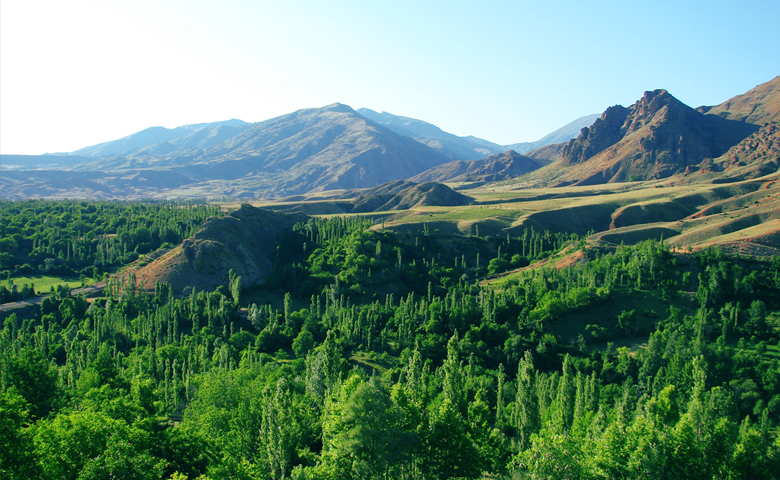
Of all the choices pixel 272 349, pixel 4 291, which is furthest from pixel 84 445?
pixel 4 291

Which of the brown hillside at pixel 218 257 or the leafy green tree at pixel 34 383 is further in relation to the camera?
the brown hillside at pixel 218 257

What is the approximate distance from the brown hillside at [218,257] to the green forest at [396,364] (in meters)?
4.94

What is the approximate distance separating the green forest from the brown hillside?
4.94m

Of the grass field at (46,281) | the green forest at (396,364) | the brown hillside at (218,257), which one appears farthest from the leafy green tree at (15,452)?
the grass field at (46,281)

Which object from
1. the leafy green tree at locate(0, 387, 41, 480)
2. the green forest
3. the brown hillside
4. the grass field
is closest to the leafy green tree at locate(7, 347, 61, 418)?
the green forest

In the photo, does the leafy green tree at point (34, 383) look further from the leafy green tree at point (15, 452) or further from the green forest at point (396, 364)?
the leafy green tree at point (15, 452)

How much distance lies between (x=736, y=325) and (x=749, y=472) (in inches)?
2182

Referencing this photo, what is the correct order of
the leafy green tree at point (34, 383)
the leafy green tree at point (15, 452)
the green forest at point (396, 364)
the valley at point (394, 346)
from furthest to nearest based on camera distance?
the leafy green tree at point (34, 383) < the valley at point (394, 346) < the green forest at point (396, 364) < the leafy green tree at point (15, 452)

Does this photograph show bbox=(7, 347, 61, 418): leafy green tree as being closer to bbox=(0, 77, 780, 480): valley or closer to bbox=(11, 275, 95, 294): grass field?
bbox=(0, 77, 780, 480): valley

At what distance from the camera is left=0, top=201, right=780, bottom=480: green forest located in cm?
3162

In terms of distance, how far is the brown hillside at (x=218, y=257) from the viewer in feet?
378

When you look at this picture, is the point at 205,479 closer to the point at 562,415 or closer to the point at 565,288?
the point at 562,415

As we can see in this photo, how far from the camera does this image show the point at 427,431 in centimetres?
3275

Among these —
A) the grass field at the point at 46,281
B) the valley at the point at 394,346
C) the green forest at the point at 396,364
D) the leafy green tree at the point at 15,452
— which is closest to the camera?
the leafy green tree at the point at 15,452
